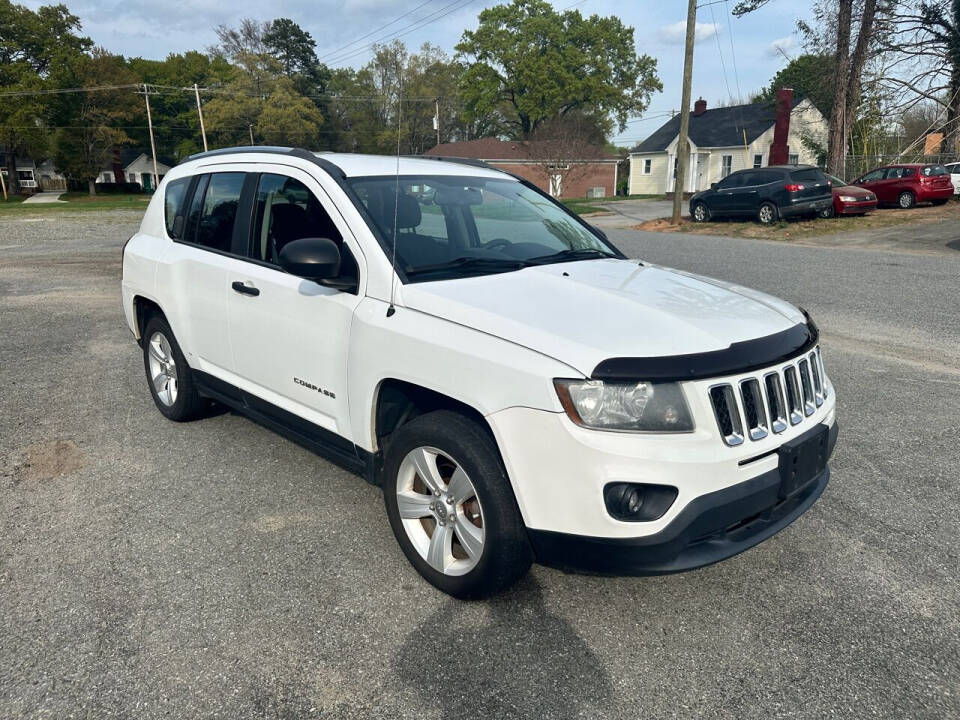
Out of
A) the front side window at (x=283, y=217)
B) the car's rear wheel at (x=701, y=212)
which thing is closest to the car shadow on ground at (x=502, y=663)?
the front side window at (x=283, y=217)

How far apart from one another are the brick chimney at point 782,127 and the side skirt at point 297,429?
46.7 metres

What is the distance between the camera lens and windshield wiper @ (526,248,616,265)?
3636mm

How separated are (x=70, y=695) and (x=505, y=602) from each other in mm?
1640

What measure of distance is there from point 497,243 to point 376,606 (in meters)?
1.95

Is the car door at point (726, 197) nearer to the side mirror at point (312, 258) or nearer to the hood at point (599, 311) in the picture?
the hood at point (599, 311)

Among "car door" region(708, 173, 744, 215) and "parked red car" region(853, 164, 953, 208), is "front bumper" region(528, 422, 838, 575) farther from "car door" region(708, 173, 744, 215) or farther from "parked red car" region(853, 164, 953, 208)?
"parked red car" region(853, 164, 953, 208)

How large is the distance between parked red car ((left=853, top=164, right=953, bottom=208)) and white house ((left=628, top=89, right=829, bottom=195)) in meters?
20.9

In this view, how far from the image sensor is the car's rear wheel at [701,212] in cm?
2392

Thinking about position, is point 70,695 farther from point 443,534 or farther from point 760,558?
point 760,558

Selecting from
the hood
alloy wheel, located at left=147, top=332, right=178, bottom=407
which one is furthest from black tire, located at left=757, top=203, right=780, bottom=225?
alloy wheel, located at left=147, top=332, right=178, bottom=407

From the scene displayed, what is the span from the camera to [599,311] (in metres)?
2.85

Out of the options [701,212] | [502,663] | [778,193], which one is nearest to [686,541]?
[502,663]

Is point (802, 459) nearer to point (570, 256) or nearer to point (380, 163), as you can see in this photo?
point (570, 256)

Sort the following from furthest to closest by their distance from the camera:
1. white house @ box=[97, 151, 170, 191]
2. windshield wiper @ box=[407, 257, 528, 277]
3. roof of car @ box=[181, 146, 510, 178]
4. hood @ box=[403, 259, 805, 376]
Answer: white house @ box=[97, 151, 170, 191] → roof of car @ box=[181, 146, 510, 178] → windshield wiper @ box=[407, 257, 528, 277] → hood @ box=[403, 259, 805, 376]
